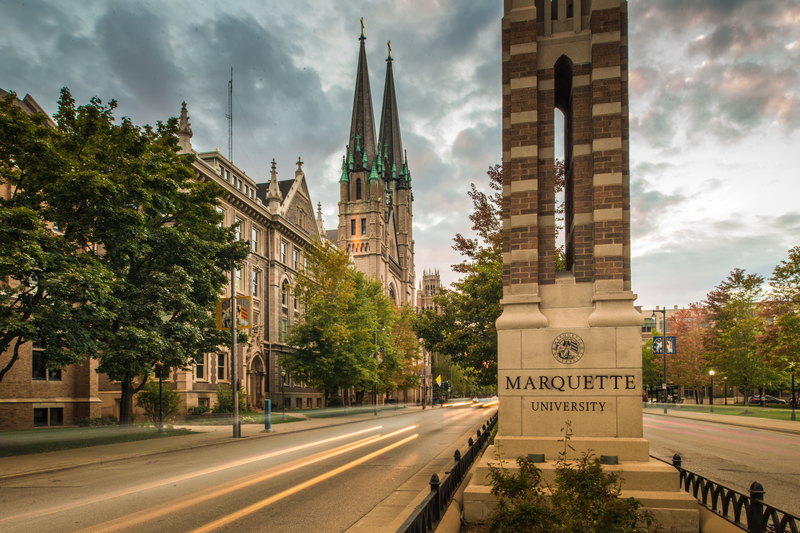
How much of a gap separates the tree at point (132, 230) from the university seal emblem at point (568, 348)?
13.2 m

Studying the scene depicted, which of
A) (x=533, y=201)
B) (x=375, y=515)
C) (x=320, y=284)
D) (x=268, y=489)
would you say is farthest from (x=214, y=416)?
(x=533, y=201)

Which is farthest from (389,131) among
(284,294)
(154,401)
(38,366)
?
(38,366)

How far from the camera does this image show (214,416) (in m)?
33.5

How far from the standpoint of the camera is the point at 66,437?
68.3ft

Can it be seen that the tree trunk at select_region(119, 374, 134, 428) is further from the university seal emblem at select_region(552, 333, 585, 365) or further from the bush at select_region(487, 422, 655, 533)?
the bush at select_region(487, 422, 655, 533)

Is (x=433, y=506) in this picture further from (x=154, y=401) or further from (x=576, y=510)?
(x=154, y=401)

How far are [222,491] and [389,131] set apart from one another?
Answer: 107m

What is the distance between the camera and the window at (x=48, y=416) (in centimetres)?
2475

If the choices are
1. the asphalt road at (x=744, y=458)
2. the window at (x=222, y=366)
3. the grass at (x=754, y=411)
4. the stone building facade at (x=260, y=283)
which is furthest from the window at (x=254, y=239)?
the grass at (x=754, y=411)

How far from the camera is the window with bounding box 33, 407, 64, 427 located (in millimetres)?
24750

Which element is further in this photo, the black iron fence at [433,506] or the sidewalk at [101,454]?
the sidewalk at [101,454]

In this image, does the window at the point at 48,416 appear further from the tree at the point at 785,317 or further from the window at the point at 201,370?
the tree at the point at 785,317

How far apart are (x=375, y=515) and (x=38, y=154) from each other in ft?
46.6

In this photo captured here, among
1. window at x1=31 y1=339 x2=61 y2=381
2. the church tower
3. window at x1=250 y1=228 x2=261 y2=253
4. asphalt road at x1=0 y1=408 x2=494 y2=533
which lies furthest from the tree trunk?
the church tower
